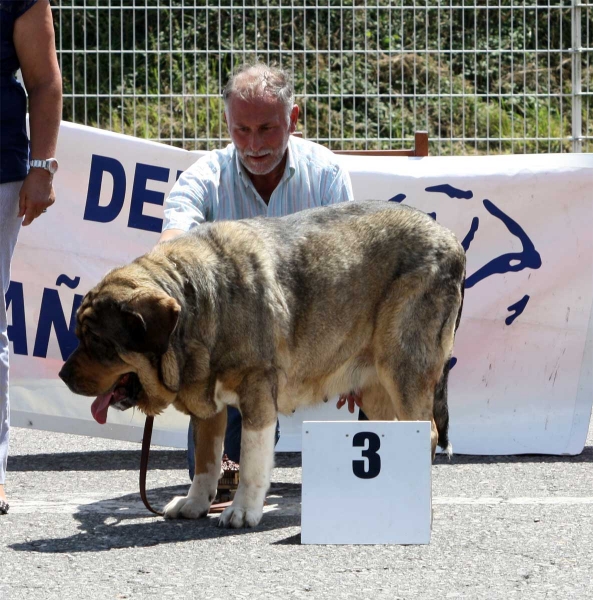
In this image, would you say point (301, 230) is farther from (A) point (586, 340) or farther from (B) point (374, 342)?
(A) point (586, 340)

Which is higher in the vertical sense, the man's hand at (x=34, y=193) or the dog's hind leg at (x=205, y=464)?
the man's hand at (x=34, y=193)

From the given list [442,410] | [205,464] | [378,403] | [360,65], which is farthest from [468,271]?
[205,464]

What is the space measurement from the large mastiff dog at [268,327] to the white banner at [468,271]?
49.6 inches

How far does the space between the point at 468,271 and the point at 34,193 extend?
8.67ft

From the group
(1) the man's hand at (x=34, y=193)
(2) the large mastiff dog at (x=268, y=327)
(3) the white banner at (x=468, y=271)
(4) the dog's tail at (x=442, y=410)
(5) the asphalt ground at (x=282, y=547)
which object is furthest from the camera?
(3) the white banner at (x=468, y=271)

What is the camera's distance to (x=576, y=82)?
7.88m

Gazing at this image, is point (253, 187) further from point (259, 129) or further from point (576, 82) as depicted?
point (576, 82)

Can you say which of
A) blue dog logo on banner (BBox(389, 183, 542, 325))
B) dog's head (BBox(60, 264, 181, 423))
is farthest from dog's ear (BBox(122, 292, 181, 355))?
blue dog logo on banner (BBox(389, 183, 542, 325))

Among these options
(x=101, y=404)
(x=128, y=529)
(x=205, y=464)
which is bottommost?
(x=128, y=529)

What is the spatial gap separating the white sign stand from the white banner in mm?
2076

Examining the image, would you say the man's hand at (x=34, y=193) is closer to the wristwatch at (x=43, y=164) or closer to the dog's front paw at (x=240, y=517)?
the wristwatch at (x=43, y=164)

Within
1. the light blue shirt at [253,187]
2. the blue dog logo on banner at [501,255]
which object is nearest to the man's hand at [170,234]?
the light blue shirt at [253,187]

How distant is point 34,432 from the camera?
706 centimetres

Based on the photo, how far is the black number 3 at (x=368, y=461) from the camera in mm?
4320
